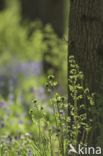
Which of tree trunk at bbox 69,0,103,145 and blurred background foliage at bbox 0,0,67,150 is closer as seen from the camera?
tree trunk at bbox 69,0,103,145

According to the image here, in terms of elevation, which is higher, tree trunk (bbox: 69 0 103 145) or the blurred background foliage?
the blurred background foliage

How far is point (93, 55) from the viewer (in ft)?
17.6

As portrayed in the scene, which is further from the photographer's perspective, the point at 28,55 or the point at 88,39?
the point at 28,55

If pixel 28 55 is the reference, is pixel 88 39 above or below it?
below

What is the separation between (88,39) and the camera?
5.38m

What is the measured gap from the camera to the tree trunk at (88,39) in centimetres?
533

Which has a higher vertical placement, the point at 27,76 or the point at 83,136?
the point at 27,76

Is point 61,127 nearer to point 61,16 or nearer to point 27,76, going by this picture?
point 27,76

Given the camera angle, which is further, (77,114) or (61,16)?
(61,16)

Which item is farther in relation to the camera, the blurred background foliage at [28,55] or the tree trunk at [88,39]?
the blurred background foliage at [28,55]

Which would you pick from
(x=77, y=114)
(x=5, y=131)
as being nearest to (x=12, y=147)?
(x=77, y=114)

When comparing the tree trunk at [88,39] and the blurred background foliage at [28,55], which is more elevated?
the blurred background foliage at [28,55]

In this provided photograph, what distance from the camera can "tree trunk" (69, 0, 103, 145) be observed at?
17.5 ft

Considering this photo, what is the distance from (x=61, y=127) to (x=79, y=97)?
0.27 metres
